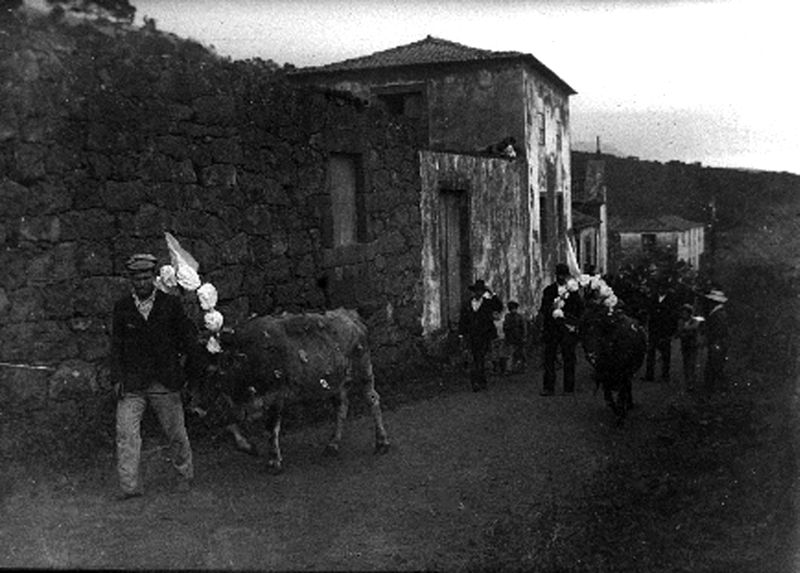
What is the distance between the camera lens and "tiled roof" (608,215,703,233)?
4500 cm

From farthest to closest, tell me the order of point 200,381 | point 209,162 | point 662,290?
point 662,290, point 209,162, point 200,381

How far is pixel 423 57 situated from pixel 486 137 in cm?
226

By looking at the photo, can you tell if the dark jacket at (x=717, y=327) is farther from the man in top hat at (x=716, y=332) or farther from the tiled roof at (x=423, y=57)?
the tiled roof at (x=423, y=57)

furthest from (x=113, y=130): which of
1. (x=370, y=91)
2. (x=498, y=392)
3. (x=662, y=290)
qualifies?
(x=370, y=91)

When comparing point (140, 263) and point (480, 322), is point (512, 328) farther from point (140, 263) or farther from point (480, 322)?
point (140, 263)

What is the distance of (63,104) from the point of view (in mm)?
7473

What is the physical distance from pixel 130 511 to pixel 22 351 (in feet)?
6.43

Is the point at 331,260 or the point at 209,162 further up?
the point at 209,162

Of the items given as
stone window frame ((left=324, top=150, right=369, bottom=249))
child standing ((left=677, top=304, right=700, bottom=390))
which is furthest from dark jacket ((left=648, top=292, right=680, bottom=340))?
stone window frame ((left=324, top=150, right=369, bottom=249))

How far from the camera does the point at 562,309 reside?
11438 millimetres

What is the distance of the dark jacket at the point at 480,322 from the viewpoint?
11703 millimetres

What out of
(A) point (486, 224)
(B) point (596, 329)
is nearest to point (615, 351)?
(B) point (596, 329)

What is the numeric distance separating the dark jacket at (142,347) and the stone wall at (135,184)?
1371mm

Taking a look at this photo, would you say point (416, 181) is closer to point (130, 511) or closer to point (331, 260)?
point (331, 260)
